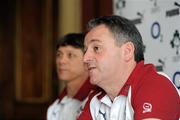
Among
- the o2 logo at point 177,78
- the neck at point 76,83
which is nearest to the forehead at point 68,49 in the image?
the neck at point 76,83

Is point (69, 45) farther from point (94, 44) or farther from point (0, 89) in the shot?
point (0, 89)

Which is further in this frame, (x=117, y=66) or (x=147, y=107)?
(x=117, y=66)

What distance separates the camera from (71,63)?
8.02 feet

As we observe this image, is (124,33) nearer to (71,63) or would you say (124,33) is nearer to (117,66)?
(117,66)

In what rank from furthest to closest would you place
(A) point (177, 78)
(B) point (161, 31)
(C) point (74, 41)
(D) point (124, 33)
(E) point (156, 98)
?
(C) point (74, 41)
(B) point (161, 31)
(A) point (177, 78)
(D) point (124, 33)
(E) point (156, 98)

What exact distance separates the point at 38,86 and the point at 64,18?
46.9 inches

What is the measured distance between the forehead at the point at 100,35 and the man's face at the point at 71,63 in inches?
25.5

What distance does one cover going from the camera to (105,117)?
1.82 m

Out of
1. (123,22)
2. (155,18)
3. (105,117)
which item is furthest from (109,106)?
(155,18)

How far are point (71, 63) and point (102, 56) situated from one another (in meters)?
0.71

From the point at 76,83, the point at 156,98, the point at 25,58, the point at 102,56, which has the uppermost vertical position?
the point at 102,56

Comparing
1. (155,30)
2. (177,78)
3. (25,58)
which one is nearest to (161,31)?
(155,30)

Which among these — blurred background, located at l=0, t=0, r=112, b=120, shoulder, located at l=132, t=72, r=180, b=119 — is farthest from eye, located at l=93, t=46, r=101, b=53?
blurred background, located at l=0, t=0, r=112, b=120

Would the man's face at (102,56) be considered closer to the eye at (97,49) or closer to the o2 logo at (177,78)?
the eye at (97,49)
